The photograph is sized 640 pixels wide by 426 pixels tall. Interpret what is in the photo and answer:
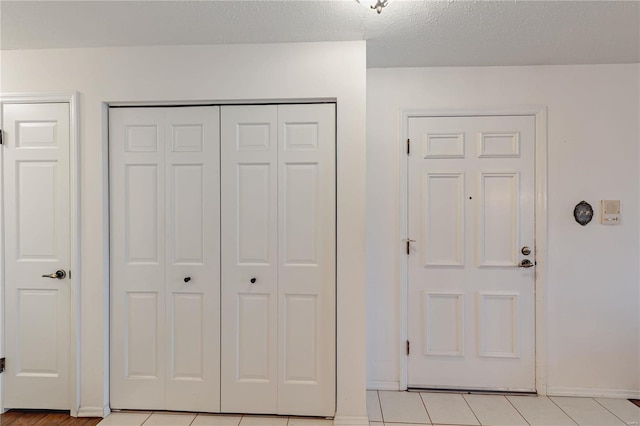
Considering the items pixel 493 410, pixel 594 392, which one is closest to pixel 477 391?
pixel 493 410

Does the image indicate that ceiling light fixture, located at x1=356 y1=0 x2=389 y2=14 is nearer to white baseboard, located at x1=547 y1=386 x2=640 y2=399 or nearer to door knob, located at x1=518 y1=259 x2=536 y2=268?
door knob, located at x1=518 y1=259 x2=536 y2=268

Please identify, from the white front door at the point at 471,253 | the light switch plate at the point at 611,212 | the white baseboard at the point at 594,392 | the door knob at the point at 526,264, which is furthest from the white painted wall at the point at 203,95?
the light switch plate at the point at 611,212

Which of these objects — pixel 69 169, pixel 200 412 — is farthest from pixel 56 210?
pixel 200 412

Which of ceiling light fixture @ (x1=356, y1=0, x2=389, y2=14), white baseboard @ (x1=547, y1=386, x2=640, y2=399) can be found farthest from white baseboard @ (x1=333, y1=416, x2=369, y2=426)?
ceiling light fixture @ (x1=356, y1=0, x2=389, y2=14)

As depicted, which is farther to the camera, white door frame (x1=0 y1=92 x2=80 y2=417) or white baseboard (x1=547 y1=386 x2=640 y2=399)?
white baseboard (x1=547 y1=386 x2=640 y2=399)

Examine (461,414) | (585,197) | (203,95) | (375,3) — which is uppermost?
(375,3)

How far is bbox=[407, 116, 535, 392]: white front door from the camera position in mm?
2328

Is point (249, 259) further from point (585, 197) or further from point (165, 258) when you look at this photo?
point (585, 197)

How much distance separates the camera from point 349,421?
1943 mm

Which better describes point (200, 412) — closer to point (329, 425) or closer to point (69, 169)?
point (329, 425)

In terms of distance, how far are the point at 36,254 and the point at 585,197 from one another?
3.73 metres

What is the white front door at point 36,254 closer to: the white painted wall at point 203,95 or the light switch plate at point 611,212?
the white painted wall at point 203,95

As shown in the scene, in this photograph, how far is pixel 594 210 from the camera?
2303mm

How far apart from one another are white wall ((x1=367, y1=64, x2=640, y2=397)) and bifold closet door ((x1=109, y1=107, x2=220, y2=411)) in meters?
1.45
